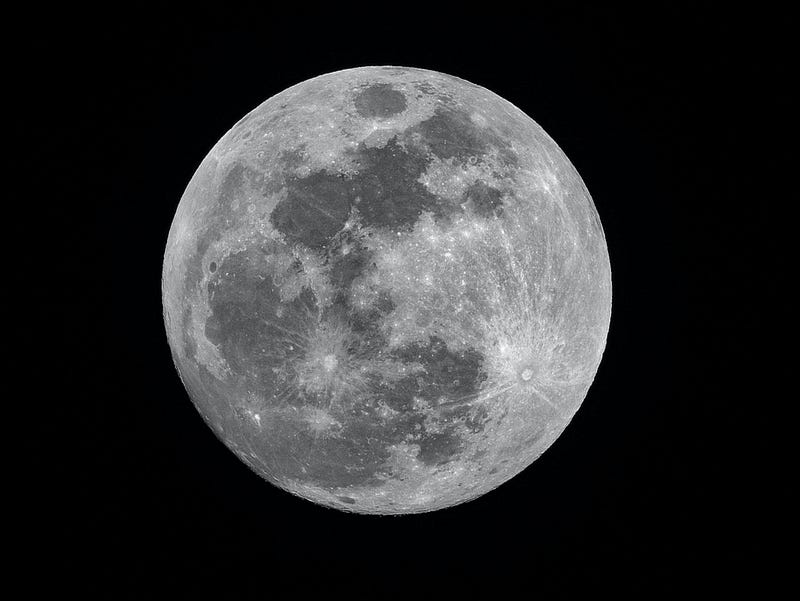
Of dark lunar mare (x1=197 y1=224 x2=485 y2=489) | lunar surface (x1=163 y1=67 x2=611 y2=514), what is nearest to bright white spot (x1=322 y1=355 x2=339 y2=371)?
lunar surface (x1=163 y1=67 x2=611 y2=514)

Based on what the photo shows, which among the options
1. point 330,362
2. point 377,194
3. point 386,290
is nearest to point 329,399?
point 330,362

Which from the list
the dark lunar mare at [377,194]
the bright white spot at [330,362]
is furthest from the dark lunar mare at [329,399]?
the dark lunar mare at [377,194]

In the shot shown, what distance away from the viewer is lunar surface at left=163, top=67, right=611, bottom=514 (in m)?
4.36

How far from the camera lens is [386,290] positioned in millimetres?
4316

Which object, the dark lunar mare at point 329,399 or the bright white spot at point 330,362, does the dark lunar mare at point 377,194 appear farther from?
the bright white spot at point 330,362

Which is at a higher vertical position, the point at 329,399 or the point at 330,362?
the point at 330,362

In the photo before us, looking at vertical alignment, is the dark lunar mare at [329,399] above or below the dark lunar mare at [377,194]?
below

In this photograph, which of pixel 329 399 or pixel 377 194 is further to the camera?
pixel 329 399

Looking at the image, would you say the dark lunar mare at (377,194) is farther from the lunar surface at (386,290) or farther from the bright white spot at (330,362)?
the bright white spot at (330,362)

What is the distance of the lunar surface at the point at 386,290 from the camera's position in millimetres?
4355

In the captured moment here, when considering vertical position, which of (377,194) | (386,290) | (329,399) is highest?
(377,194)

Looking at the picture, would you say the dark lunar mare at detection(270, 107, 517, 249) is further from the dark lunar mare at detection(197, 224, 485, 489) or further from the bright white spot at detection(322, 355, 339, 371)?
the bright white spot at detection(322, 355, 339, 371)

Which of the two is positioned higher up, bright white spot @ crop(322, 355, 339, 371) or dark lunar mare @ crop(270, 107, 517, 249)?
dark lunar mare @ crop(270, 107, 517, 249)

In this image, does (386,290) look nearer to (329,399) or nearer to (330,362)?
(330,362)
